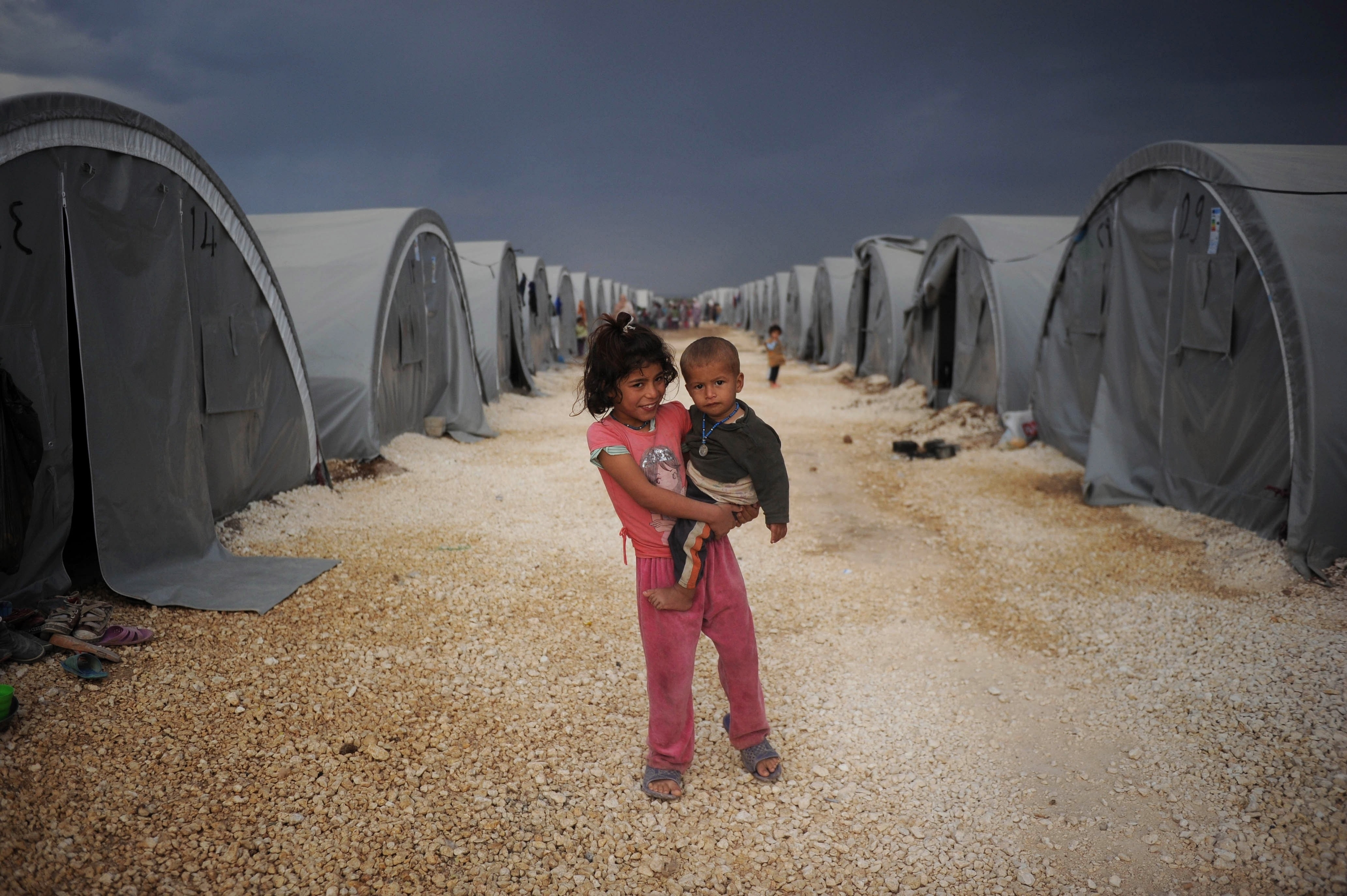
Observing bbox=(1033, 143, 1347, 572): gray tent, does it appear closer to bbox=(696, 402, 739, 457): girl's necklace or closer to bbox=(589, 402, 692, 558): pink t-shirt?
bbox=(696, 402, 739, 457): girl's necklace

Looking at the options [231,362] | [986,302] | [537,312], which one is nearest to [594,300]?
[537,312]

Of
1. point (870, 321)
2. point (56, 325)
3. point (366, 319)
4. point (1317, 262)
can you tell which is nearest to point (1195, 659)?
point (1317, 262)

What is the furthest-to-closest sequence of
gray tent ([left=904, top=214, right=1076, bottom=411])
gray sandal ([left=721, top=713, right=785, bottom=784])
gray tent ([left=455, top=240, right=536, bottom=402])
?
gray tent ([left=455, top=240, right=536, bottom=402]) < gray tent ([left=904, top=214, right=1076, bottom=411]) < gray sandal ([left=721, top=713, right=785, bottom=784])

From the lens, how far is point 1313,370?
530 cm

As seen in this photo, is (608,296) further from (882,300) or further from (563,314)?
(882,300)

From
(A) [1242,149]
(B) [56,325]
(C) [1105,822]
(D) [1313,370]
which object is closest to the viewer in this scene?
(C) [1105,822]

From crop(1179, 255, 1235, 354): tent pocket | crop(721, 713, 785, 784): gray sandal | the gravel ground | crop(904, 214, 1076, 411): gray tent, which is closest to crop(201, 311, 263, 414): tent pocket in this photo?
the gravel ground

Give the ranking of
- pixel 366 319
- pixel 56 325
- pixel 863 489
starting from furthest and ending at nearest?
pixel 366 319
pixel 863 489
pixel 56 325

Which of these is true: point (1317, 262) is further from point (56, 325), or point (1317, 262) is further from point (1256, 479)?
point (56, 325)

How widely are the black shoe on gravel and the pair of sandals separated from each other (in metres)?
2.85

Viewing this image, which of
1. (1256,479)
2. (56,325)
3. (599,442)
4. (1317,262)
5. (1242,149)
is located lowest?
(1256,479)

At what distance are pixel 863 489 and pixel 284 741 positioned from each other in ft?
20.7

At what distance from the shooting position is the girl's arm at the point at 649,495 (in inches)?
105

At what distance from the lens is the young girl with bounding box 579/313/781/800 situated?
2691 millimetres
